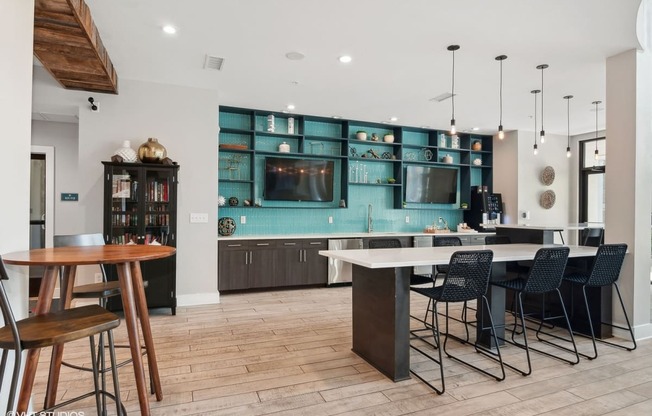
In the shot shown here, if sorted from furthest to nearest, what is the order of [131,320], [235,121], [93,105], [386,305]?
[235,121] < [93,105] < [386,305] < [131,320]

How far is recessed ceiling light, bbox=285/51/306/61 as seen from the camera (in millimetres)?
3865

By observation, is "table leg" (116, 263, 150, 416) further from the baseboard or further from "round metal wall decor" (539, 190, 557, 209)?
Answer: "round metal wall decor" (539, 190, 557, 209)

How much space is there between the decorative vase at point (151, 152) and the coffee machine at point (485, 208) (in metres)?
5.82

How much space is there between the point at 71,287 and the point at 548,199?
26.3ft

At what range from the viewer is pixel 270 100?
18.0 feet

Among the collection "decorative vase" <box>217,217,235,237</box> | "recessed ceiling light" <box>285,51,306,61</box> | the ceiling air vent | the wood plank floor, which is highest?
"recessed ceiling light" <box>285,51,306,61</box>

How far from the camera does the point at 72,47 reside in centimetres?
328

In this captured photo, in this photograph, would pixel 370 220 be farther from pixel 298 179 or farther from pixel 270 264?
pixel 270 264

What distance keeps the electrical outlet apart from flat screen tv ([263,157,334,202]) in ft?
4.68

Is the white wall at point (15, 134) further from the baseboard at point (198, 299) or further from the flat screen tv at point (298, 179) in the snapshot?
the flat screen tv at point (298, 179)

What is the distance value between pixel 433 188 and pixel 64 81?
6.13 meters

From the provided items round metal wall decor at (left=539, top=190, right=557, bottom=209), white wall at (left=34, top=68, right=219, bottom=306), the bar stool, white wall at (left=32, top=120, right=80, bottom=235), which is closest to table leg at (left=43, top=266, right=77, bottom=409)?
the bar stool

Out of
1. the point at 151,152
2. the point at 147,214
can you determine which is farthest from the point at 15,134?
the point at 147,214

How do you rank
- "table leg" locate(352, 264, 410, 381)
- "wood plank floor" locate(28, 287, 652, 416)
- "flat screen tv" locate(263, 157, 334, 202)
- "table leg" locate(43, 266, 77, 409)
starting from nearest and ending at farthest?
"table leg" locate(43, 266, 77, 409)
"wood plank floor" locate(28, 287, 652, 416)
"table leg" locate(352, 264, 410, 381)
"flat screen tv" locate(263, 157, 334, 202)
